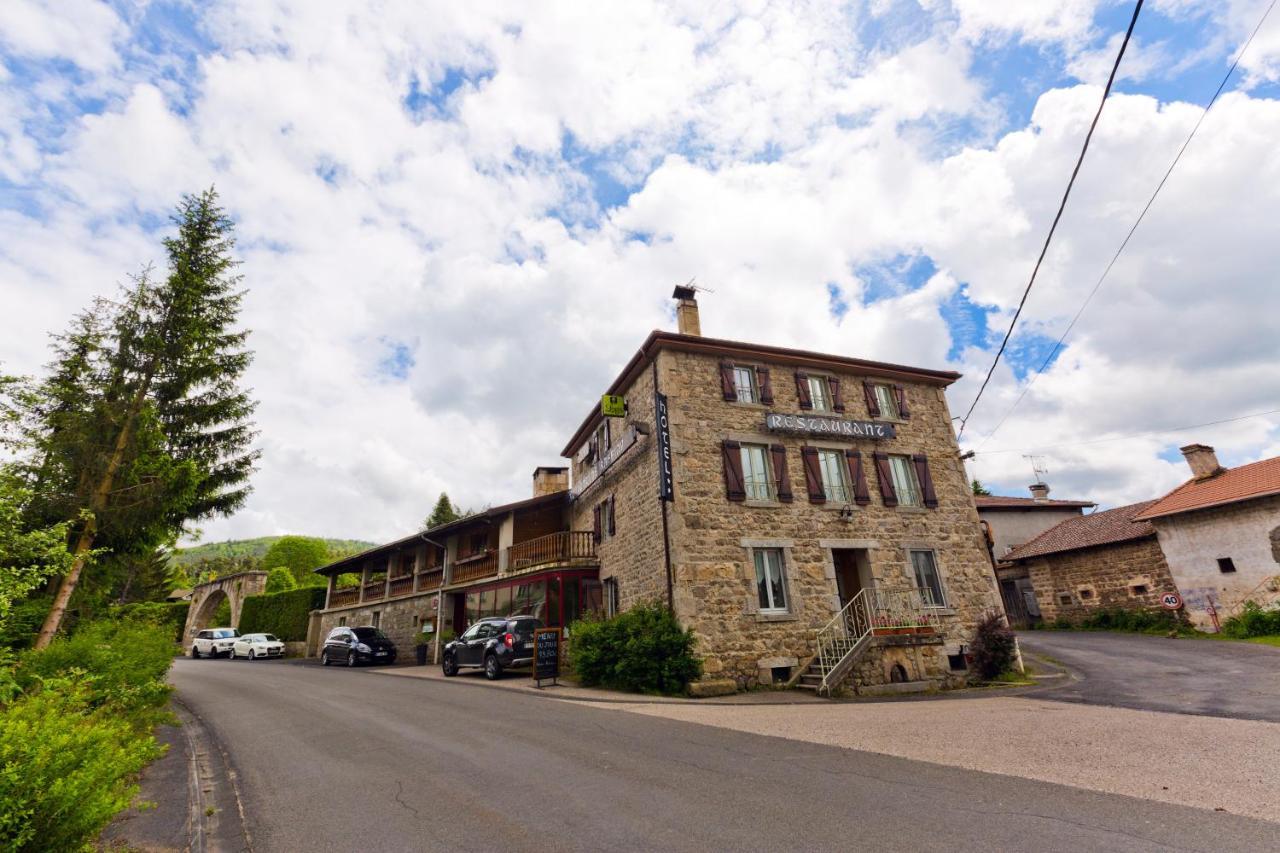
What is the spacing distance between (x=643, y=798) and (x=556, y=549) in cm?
1422

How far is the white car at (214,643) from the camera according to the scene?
101ft

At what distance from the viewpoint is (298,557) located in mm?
40750

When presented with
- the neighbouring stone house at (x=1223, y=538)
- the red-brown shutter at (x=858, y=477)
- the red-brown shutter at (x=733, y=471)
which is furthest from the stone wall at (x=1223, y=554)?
the red-brown shutter at (x=733, y=471)

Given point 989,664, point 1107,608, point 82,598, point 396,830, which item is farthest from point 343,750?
point 1107,608

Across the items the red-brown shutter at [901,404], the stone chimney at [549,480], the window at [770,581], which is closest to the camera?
Result: the window at [770,581]

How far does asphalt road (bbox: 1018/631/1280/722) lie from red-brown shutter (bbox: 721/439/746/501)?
23.5 ft

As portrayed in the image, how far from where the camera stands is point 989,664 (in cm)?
1444

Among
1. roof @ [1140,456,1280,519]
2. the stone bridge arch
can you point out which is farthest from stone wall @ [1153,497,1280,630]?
the stone bridge arch

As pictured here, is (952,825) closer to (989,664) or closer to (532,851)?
(532,851)

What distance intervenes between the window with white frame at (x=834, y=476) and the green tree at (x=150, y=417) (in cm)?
1393

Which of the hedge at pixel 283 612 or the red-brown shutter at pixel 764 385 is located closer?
the red-brown shutter at pixel 764 385

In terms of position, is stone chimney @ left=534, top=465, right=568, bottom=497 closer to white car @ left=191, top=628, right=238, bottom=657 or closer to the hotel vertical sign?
the hotel vertical sign

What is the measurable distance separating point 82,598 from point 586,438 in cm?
1407

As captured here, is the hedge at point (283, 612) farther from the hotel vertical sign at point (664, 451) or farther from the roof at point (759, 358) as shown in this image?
the hotel vertical sign at point (664, 451)
